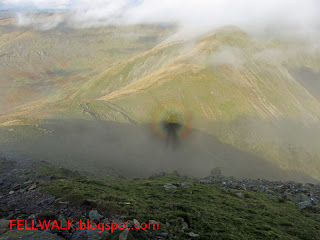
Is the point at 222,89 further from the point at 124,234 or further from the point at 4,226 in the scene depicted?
the point at 4,226

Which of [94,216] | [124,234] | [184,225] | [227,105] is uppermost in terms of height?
[227,105]

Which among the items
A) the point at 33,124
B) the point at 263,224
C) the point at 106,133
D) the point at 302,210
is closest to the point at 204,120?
the point at 106,133

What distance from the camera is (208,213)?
2017cm

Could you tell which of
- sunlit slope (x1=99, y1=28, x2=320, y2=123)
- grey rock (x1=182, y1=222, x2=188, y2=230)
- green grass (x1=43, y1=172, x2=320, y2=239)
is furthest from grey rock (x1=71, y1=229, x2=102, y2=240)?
sunlit slope (x1=99, y1=28, x2=320, y2=123)

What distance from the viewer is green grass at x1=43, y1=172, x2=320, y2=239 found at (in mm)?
16703

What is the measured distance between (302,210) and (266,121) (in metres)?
118

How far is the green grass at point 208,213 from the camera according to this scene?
54.8 ft

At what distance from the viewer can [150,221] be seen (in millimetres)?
15969

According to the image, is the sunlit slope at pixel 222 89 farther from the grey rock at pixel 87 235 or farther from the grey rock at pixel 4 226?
the grey rock at pixel 87 235

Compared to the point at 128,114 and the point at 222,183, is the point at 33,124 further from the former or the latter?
the point at 222,183

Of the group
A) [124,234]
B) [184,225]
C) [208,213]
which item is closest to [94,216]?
[124,234]

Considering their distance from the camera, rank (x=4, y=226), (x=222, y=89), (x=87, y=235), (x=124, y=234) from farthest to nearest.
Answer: (x=222, y=89) → (x=4, y=226) → (x=87, y=235) → (x=124, y=234)

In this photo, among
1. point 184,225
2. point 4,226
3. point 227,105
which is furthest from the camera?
point 227,105

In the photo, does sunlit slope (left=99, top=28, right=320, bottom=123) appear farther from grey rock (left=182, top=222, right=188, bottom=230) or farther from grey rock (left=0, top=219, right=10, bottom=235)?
grey rock (left=0, top=219, right=10, bottom=235)
